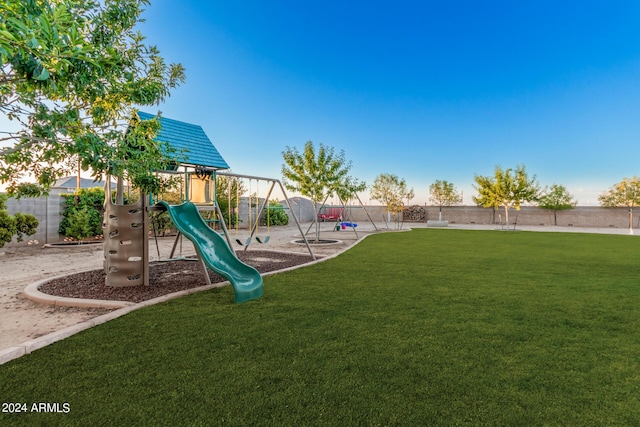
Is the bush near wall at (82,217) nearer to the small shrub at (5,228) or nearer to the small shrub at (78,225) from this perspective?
the small shrub at (78,225)

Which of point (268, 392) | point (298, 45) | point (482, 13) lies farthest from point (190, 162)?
point (482, 13)

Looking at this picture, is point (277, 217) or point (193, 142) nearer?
point (193, 142)

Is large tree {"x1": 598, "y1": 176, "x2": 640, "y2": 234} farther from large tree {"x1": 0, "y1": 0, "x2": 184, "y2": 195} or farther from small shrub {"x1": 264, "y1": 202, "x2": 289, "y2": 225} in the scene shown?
large tree {"x1": 0, "y1": 0, "x2": 184, "y2": 195}

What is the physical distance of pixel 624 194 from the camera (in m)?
34.2

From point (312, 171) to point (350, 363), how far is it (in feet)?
35.4

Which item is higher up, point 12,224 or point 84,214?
point 84,214

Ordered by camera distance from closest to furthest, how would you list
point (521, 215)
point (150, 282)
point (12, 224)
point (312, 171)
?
point (150, 282)
point (12, 224)
point (312, 171)
point (521, 215)

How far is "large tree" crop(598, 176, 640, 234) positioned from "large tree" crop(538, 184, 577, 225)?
9575 millimetres

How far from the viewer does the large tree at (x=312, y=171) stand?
12969 mm

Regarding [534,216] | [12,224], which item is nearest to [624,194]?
[534,216]

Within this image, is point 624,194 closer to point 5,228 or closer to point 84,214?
point 84,214

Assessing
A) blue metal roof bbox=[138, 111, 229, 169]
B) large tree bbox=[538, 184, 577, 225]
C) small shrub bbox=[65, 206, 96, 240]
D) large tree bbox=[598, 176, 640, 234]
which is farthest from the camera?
large tree bbox=[598, 176, 640, 234]

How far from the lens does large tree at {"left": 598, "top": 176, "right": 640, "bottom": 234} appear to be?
33125 millimetres

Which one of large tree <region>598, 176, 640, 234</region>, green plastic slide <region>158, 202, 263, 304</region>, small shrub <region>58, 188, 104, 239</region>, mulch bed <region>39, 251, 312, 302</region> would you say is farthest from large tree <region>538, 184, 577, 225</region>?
small shrub <region>58, 188, 104, 239</region>
